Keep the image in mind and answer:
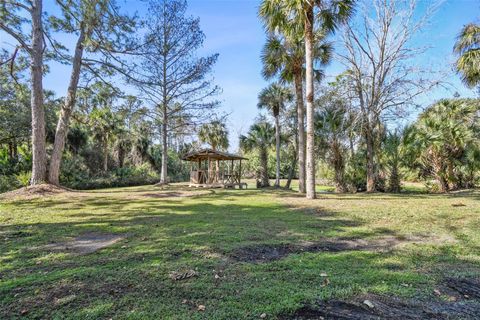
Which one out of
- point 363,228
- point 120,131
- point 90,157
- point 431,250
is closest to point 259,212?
point 363,228

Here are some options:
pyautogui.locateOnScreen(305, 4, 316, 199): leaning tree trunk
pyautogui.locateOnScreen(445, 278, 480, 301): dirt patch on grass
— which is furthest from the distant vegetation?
pyautogui.locateOnScreen(445, 278, 480, 301): dirt patch on grass

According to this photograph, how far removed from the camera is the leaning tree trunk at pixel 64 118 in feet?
39.5

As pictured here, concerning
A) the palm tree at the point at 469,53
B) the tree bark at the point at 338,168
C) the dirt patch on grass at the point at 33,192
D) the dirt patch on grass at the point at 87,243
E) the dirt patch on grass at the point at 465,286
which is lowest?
the dirt patch on grass at the point at 465,286

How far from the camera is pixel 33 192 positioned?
34.0ft

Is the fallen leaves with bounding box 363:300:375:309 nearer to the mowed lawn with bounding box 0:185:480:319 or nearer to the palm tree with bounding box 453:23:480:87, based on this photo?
the mowed lawn with bounding box 0:185:480:319

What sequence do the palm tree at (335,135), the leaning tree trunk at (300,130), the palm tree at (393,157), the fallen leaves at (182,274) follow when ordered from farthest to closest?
the palm tree at (335,135) < the palm tree at (393,157) < the leaning tree trunk at (300,130) < the fallen leaves at (182,274)

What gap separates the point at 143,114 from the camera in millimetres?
18156

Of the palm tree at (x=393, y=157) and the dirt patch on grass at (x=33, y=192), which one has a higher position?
the palm tree at (x=393, y=157)

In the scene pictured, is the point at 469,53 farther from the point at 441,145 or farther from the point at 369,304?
the point at 369,304

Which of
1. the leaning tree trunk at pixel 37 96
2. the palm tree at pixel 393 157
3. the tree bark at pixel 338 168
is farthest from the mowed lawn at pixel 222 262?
the tree bark at pixel 338 168

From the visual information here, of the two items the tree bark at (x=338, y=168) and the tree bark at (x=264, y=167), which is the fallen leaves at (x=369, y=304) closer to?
the tree bark at (x=338, y=168)

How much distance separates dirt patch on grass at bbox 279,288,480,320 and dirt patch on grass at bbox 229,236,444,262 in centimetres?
146

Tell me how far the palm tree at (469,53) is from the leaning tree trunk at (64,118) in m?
17.3

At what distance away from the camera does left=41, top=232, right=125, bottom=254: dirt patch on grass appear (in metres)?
4.44
